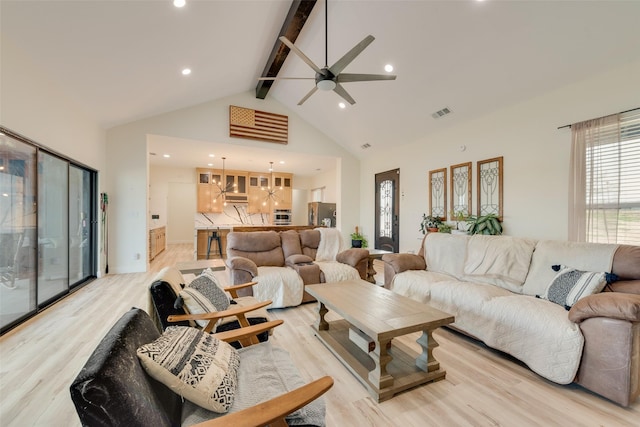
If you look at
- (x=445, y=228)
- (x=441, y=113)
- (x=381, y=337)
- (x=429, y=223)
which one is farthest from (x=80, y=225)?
(x=441, y=113)

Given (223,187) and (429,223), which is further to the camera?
(223,187)

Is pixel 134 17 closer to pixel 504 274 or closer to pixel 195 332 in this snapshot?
pixel 195 332

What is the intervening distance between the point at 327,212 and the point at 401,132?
3250mm

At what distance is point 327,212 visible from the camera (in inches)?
313

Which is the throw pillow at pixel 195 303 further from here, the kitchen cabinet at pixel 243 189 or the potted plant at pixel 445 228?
the kitchen cabinet at pixel 243 189

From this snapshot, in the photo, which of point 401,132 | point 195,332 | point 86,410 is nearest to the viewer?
point 86,410

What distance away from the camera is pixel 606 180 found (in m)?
3.02

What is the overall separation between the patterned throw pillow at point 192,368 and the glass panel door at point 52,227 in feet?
11.2

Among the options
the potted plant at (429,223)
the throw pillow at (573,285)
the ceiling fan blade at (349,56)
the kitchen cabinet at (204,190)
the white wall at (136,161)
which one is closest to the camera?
the throw pillow at (573,285)

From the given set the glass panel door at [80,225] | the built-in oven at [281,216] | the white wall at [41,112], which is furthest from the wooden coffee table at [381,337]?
the built-in oven at [281,216]

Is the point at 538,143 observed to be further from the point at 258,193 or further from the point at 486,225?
the point at 258,193

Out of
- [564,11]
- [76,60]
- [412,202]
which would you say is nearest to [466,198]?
[412,202]

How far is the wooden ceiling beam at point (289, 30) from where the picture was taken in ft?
11.2

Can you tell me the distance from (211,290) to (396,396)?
1526 mm
